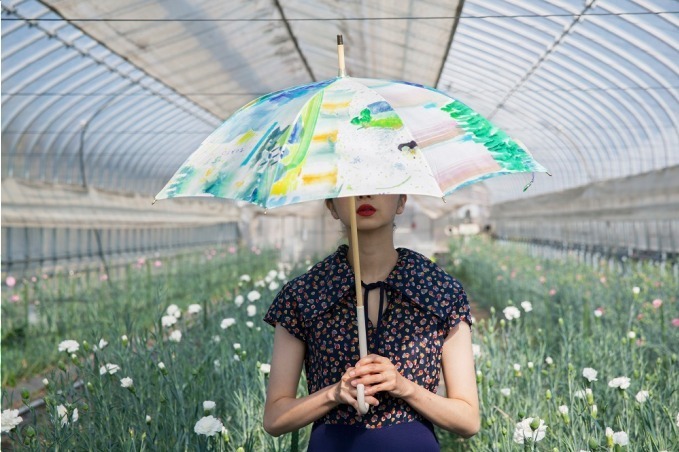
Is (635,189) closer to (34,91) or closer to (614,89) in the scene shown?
(614,89)

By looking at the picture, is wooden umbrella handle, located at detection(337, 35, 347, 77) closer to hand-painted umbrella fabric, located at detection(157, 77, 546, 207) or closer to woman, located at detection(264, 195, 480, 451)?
hand-painted umbrella fabric, located at detection(157, 77, 546, 207)

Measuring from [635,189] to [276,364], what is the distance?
40.5ft

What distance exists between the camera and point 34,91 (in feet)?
38.2

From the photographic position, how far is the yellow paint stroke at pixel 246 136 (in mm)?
2312

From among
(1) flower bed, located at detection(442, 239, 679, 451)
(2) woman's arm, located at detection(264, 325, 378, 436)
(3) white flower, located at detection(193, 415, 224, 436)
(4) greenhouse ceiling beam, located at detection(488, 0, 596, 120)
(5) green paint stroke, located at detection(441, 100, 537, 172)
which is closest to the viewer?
(2) woman's arm, located at detection(264, 325, 378, 436)

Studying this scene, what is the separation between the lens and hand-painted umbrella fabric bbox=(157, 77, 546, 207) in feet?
6.73

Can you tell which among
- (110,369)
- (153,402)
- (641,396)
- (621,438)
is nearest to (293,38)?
(153,402)

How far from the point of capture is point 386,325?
2.16m

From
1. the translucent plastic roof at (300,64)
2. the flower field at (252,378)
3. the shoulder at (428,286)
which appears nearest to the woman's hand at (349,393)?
Result: the shoulder at (428,286)

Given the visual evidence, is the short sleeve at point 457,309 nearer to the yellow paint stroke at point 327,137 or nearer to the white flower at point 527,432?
the yellow paint stroke at point 327,137

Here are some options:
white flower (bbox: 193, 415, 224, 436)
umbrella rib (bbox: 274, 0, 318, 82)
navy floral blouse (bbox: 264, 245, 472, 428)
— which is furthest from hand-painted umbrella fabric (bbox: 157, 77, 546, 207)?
umbrella rib (bbox: 274, 0, 318, 82)

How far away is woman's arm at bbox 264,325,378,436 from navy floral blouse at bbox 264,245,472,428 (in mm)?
37

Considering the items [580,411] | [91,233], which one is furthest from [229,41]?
[580,411]

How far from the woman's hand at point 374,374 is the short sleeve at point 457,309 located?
24 centimetres
